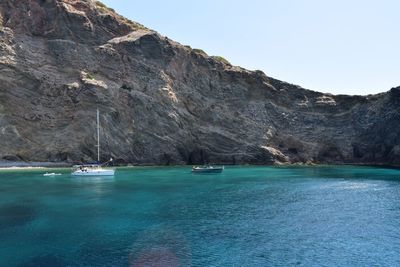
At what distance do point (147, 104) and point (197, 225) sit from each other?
87957 mm

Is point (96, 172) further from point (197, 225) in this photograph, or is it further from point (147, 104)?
point (197, 225)

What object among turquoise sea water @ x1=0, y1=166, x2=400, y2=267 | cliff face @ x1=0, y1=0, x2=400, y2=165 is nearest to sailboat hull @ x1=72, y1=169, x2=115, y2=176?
turquoise sea water @ x1=0, y1=166, x2=400, y2=267

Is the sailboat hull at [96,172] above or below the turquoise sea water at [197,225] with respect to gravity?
above

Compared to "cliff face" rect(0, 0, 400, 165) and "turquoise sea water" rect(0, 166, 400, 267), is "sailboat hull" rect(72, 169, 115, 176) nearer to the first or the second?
"turquoise sea water" rect(0, 166, 400, 267)

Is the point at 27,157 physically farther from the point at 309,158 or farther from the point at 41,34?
the point at 309,158

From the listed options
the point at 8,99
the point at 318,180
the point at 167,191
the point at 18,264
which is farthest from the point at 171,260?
the point at 8,99

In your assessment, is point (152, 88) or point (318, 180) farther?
point (152, 88)

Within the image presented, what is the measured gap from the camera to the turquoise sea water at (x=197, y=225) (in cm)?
3272

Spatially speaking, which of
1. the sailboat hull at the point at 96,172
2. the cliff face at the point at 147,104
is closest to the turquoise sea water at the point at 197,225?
the sailboat hull at the point at 96,172

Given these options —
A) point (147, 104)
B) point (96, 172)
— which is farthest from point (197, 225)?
point (147, 104)

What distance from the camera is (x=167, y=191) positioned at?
70.2m

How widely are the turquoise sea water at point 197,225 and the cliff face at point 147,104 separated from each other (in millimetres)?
44699

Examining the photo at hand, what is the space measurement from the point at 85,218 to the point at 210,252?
62.0ft

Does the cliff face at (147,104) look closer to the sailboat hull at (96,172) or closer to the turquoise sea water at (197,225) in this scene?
the sailboat hull at (96,172)
